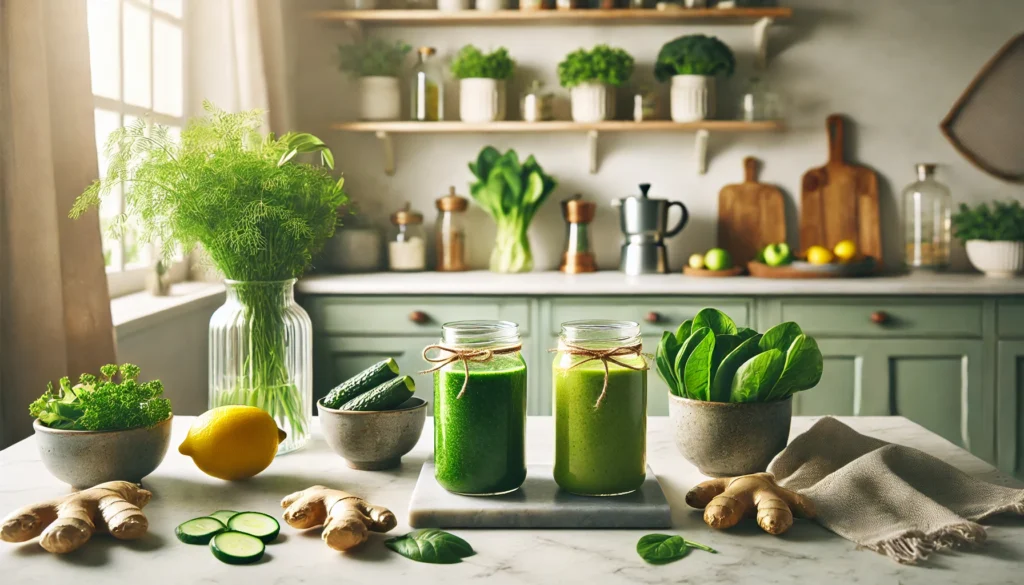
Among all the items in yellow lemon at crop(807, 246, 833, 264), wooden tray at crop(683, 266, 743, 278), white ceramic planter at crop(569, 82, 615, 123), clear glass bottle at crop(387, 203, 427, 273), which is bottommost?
wooden tray at crop(683, 266, 743, 278)

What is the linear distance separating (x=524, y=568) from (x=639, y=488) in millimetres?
222

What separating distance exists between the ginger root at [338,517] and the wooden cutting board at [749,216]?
2884 millimetres

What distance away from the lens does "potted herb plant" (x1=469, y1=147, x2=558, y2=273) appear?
344cm

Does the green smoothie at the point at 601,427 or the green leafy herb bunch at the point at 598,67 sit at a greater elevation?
the green leafy herb bunch at the point at 598,67

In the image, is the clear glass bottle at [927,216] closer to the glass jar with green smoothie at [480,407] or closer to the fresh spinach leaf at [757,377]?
the fresh spinach leaf at [757,377]

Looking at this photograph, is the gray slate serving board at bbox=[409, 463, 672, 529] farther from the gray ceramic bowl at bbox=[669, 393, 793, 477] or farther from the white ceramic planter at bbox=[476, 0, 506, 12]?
the white ceramic planter at bbox=[476, 0, 506, 12]

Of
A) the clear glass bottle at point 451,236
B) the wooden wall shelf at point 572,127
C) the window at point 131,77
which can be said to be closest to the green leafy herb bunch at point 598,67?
the wooden wall shelf at point 572,127

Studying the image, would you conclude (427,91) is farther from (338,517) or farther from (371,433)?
(338,517)

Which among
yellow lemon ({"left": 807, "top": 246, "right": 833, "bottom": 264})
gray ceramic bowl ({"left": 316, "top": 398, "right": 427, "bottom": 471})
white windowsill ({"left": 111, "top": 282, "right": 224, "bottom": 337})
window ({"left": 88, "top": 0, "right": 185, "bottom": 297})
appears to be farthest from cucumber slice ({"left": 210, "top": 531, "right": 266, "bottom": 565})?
yellow lemon ({"left": 807, "top": 246, "right": 833, "bottom": 264})

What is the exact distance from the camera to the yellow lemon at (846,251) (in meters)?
3.21

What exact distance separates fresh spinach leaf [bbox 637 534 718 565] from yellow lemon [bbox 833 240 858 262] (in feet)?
8.35

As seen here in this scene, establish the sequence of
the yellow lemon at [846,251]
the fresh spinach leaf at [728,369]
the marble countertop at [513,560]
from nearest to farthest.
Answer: the marble countertop at [513,560]
the fresh spinach leaf at [728,369]
the yellow lemon at [846,251]

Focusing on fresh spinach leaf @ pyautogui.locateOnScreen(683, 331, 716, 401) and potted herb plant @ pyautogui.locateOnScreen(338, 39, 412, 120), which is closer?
fresh spinach leaf @ pyautogui.locateOnScreen(683, 331, 716, 401)

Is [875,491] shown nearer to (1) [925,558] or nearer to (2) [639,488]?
(1) [925,558]
